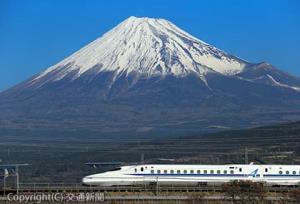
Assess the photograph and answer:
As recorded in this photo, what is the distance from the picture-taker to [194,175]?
7100cm

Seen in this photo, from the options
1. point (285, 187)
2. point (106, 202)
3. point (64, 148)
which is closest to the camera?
point (106, 202)

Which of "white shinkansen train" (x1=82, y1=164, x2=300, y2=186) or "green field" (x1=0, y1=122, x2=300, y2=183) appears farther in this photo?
"green field" (x1=0, y1=122, x2=300, y2=183)

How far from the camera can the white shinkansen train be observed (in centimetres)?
7062

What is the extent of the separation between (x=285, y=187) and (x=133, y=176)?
1159 centimetres

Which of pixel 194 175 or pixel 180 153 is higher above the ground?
pixel 180 153

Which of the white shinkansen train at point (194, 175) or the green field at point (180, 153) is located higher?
the green field at point (180, 153)

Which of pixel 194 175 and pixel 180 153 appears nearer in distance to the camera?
pixel 194 175

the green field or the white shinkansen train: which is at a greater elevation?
the green field

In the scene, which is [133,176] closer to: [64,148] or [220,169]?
[220,169]

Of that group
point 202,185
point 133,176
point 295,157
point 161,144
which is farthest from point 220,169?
point 161,144

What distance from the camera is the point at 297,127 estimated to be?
16538cm

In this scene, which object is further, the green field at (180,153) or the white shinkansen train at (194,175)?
the green field at (180,153)

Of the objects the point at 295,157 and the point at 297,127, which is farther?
the point at 297,127

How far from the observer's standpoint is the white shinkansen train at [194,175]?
70.6m
